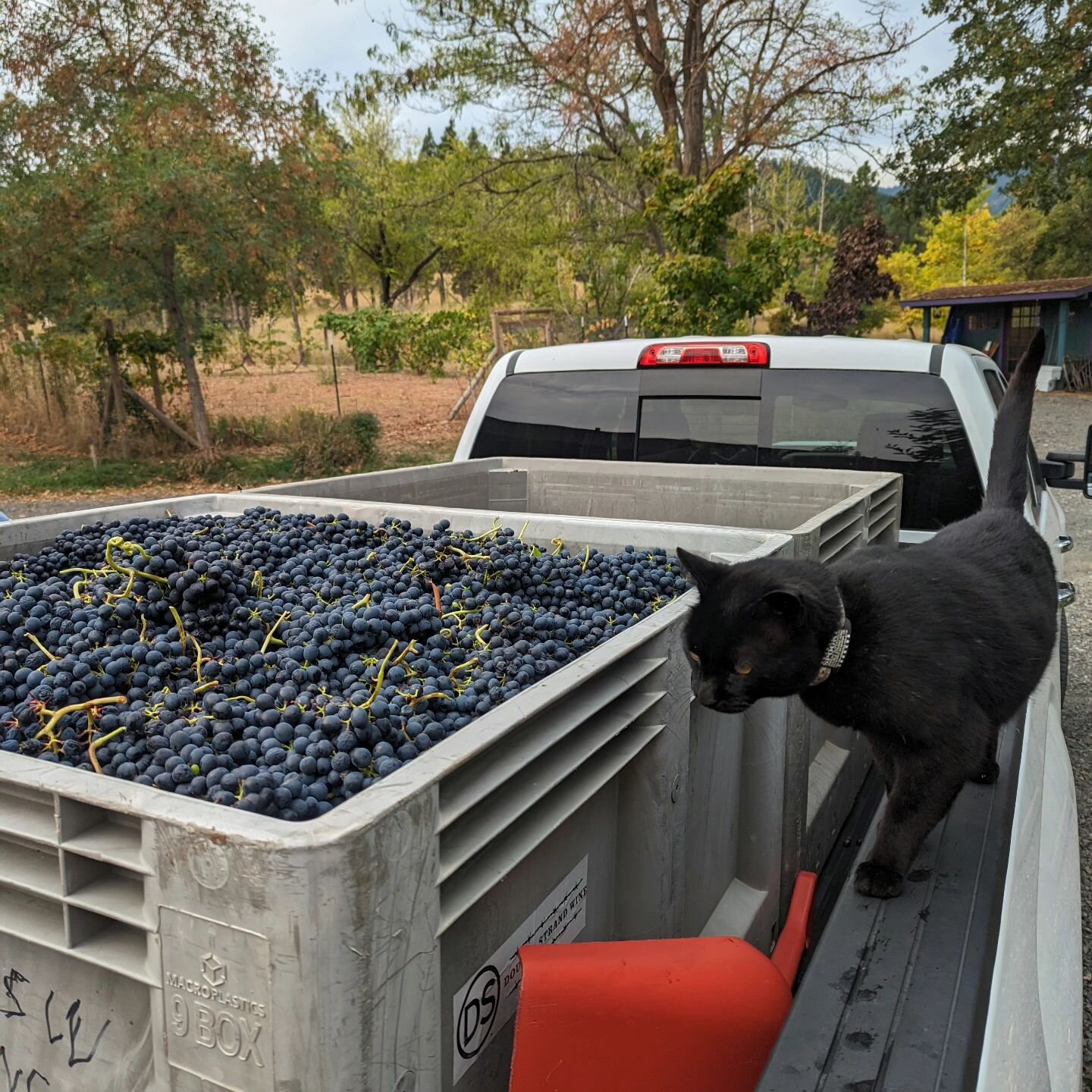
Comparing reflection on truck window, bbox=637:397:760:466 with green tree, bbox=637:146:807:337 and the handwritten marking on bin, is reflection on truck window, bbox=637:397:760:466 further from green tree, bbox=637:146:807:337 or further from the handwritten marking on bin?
green tree, bbox=637:146:807:337

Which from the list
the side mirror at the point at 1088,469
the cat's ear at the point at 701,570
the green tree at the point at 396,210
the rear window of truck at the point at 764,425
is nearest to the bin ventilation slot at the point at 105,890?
the cat's ear at the point at 701,570

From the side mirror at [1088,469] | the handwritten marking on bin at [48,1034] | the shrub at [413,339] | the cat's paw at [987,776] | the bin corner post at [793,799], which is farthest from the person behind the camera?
the shrub at [413,339]

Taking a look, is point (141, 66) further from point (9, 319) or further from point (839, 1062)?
point (839, 1062)

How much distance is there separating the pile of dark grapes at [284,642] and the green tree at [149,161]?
11.1 metres

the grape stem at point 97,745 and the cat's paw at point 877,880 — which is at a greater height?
the grape stem at point 97,745

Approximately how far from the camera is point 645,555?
254cm

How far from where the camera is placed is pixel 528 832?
1.28 meters

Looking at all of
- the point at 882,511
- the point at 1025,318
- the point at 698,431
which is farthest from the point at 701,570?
the point at 1025,318

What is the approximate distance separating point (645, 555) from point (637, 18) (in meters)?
15.8

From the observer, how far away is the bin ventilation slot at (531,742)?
3.70 feet

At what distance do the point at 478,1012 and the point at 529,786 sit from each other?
1.11 ft

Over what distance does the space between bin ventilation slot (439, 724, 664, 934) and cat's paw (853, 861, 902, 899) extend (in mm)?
769

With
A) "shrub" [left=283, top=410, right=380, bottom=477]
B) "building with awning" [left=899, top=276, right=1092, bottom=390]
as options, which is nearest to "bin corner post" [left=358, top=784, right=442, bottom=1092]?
"shrub" [left=283, top=410, right=380, bottom=477]

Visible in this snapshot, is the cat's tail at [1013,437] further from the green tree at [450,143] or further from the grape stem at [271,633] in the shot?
the green tree at [450,143]
